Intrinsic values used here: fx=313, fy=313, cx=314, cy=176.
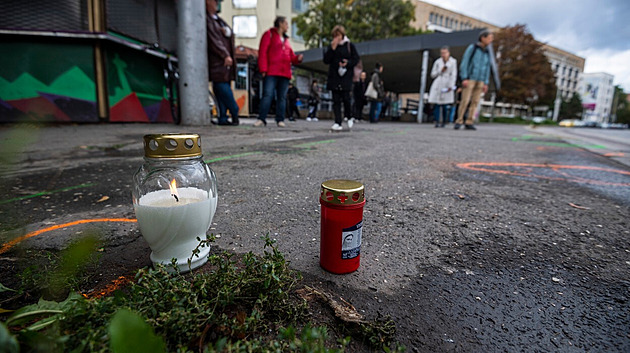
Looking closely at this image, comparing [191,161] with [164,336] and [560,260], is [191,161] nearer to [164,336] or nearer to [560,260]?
[164,336]

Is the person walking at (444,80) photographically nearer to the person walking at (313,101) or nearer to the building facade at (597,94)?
the person walking at (313,101)

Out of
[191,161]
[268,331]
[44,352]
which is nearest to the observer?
[44,352]

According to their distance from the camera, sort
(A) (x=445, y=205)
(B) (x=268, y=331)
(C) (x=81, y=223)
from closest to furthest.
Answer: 1. (B) (x=268, y=331)
2. (C) (x=81, y=223)
3. (A) (x=445, y=205)

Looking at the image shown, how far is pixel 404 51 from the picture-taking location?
1322cm

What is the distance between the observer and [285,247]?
4.09 feet

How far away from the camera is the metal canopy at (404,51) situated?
39.0 ft

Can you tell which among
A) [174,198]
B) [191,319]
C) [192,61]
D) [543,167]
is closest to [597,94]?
[543,167]

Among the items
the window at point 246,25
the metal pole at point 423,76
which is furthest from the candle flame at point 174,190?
the window at point 246,25

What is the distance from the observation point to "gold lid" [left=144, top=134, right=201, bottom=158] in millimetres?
926

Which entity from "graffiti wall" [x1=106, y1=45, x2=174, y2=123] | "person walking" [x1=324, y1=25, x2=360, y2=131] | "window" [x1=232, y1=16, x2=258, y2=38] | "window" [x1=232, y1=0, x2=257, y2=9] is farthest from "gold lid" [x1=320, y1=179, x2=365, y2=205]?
"window" [x1=232, y1=0, x2=257, y2=9]

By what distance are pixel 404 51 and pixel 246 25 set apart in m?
19.0

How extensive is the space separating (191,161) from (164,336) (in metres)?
0.52

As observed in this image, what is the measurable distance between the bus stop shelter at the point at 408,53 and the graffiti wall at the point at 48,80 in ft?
31.4

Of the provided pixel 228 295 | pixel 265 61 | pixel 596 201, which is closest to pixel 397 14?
pixel 265 61
